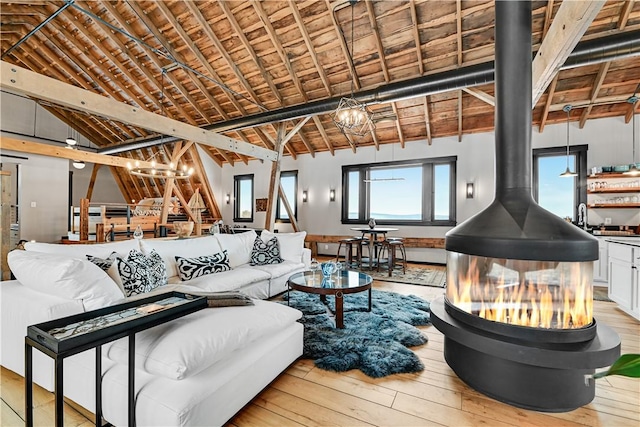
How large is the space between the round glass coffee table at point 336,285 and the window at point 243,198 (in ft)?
22.7

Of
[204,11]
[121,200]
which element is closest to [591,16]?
[204,11]

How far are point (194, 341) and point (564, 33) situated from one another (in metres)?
3.50

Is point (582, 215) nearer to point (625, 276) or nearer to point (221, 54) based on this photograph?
point (625, 276)

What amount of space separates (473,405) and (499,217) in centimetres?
127

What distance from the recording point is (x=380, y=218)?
7.99 meters

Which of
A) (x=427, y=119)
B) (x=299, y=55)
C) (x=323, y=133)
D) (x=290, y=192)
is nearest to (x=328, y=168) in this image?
(x=323, y=133)

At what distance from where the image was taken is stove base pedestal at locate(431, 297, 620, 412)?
1723 mm

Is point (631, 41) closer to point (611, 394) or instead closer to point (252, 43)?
point (611, 394)

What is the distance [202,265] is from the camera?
11.4 feet

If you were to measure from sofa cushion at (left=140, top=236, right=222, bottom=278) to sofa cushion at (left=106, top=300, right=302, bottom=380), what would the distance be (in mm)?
1625

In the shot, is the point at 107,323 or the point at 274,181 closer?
the point at 107,323

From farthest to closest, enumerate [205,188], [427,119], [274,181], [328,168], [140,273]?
1. [205,188]
2. [328,168]
3. [274,181]
4. [427,119]
5. [140,273]

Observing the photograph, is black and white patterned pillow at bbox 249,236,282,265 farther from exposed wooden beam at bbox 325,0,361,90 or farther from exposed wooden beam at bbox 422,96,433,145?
exposed wooden beam at bbox 422,96,433,145

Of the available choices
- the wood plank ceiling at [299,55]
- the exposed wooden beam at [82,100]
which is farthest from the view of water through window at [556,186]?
the exposed wooden beam at [82,100]
